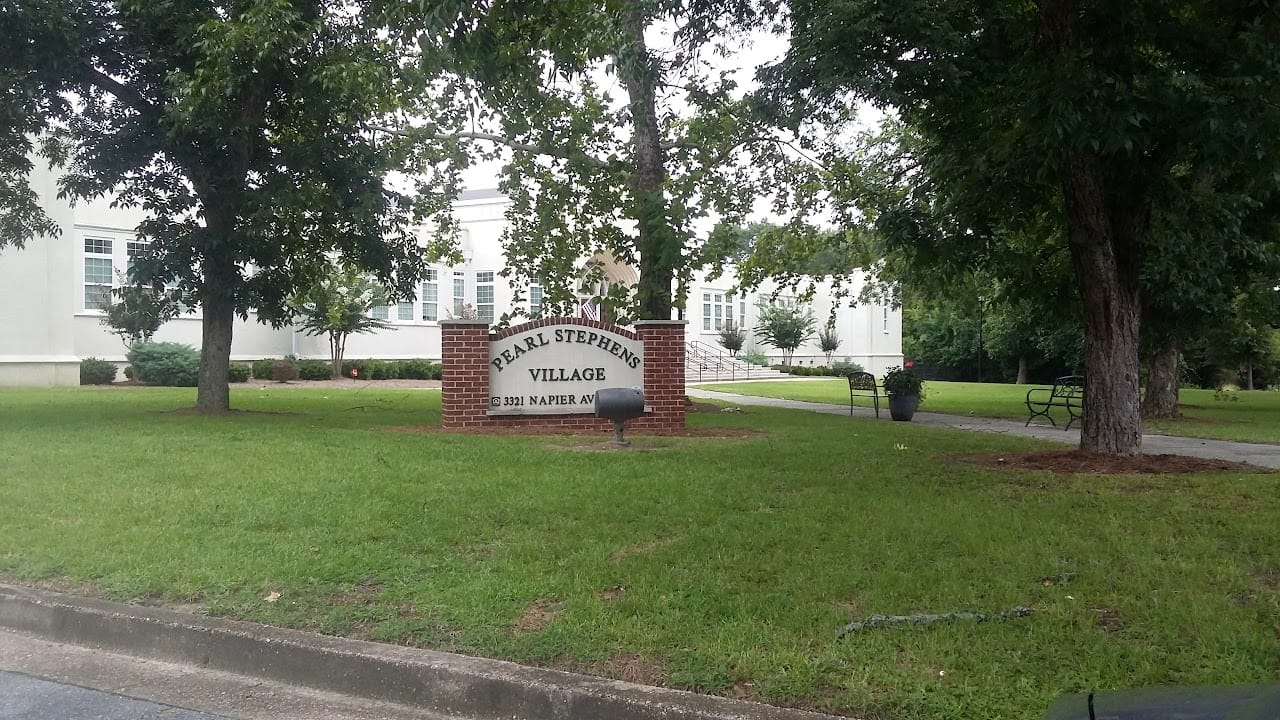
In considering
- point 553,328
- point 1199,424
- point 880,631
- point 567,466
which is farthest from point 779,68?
point 1199,424

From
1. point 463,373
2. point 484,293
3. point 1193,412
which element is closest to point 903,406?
point 463,373

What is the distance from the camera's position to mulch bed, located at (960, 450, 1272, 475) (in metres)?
9.52

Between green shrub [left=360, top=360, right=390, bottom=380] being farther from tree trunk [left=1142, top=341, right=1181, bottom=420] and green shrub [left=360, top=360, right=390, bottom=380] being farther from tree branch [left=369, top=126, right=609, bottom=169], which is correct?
tree trunk [left=1142, top=341, right=1181, bottom=420]

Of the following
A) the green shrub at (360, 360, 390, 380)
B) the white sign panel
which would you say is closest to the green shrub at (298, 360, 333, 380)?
the green shrub at (360, 360, 390, 380)

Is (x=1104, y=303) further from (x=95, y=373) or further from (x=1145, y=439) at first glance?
(x=95, y=373)

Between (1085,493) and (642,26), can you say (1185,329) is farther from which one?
(642,26)

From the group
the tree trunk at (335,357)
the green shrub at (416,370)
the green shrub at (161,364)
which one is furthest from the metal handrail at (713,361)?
the green shrub at (161,364)

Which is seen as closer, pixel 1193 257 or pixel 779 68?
pixel 779 68

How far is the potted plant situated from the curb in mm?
13935

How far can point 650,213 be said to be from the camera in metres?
14.7

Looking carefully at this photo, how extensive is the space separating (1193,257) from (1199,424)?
7911 mm

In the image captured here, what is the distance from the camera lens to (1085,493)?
8.02 meters

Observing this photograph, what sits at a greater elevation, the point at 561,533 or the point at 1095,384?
the point at 1095,384

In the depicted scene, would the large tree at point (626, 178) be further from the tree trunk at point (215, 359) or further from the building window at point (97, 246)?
the building window at point (97, 246)
